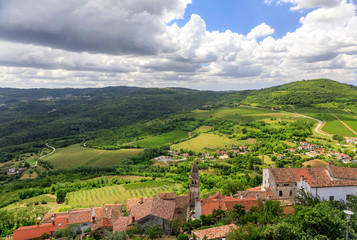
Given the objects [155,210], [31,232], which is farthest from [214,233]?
[31,232]

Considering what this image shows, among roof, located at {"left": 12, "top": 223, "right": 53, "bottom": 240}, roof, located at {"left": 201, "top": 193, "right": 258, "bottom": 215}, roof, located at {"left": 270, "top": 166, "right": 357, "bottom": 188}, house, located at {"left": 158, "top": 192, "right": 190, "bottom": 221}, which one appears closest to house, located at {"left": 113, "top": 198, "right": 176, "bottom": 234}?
house, located at {"left": 158, "top": 192, "right": 190, "bottom": 221}

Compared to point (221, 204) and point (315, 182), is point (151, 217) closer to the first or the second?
point (221, 204)

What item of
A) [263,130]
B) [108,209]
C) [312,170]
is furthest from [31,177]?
[263,130]

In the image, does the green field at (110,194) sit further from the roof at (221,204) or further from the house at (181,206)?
the roof at (221,204)

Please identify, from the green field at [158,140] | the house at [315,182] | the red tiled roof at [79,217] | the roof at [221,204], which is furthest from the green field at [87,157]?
the house at [315,182]

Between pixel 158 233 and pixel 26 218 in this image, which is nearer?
pixel 158 233

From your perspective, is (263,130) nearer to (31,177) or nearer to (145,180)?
(145,180)
